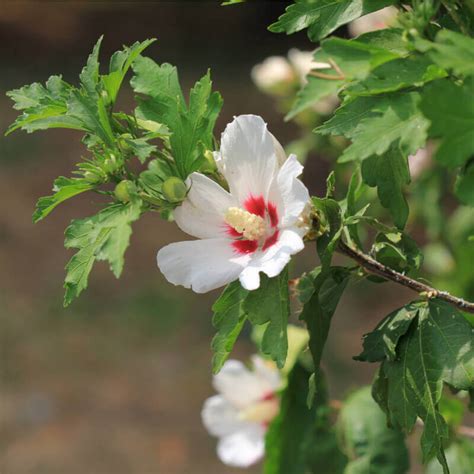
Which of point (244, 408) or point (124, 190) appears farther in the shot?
point (244, 408)

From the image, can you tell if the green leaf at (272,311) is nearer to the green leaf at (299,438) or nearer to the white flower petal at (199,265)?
the white flower petal at (199,265)

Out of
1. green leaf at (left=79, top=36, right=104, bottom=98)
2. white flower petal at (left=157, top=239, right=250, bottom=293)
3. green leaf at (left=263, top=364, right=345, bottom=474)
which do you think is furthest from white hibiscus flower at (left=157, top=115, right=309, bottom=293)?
green leaf at (left=263, top=364, right=345, bottom=474)

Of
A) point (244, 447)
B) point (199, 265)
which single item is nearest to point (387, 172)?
point (199, 265)

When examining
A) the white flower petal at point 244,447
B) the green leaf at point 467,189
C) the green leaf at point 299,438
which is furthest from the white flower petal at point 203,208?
the white flower petal at point 244,447

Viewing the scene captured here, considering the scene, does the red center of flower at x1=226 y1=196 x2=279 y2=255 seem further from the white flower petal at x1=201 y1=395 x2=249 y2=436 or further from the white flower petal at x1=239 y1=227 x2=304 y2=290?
the white flower petal at x1=201 y1=395 x2=249 y2=436

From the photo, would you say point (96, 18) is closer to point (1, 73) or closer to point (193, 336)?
point (1, 73)

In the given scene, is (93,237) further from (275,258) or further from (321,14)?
(321,14)

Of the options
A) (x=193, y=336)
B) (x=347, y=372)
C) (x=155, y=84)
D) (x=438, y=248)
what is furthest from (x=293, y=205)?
(x=193, y=336)
